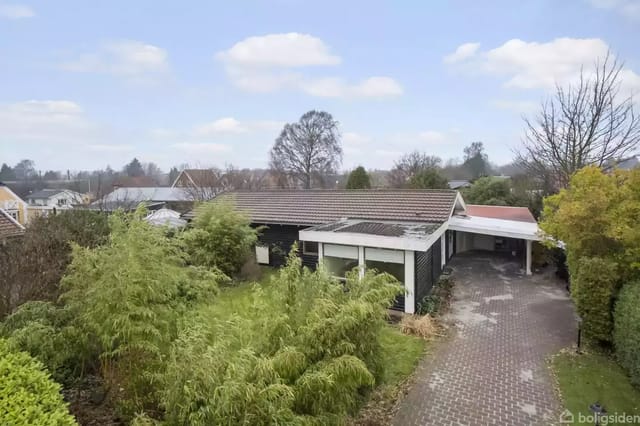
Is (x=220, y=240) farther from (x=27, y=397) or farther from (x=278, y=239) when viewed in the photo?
(x=27, y=397)

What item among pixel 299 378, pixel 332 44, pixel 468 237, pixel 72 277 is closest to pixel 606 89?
pixel 468 237

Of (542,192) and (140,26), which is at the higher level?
(140,26)

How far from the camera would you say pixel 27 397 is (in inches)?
149

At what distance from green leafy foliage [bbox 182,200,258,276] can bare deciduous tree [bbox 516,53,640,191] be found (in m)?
16.3

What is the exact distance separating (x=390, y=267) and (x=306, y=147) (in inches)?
1305

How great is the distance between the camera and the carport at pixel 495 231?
623 inches

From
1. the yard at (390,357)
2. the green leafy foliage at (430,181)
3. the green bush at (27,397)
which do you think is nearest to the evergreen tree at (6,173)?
the green leafy foliage at (430,181)

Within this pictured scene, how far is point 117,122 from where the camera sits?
1977cm

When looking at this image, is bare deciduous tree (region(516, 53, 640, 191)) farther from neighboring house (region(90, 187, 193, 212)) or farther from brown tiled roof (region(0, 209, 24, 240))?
neighboring house (region(90, 187, 193, 212))

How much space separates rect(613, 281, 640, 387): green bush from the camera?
711 cm

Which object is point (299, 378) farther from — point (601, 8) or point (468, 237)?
point (468, 237)

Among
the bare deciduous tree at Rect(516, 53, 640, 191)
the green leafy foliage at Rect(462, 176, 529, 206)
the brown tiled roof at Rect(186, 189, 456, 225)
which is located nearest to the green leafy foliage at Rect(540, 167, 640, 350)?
Result: the brown tiled roof at Rect(186, 189, 456, 225)

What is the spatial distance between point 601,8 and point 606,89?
4837 mm

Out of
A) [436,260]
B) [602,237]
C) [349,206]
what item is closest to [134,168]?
[349,206]
